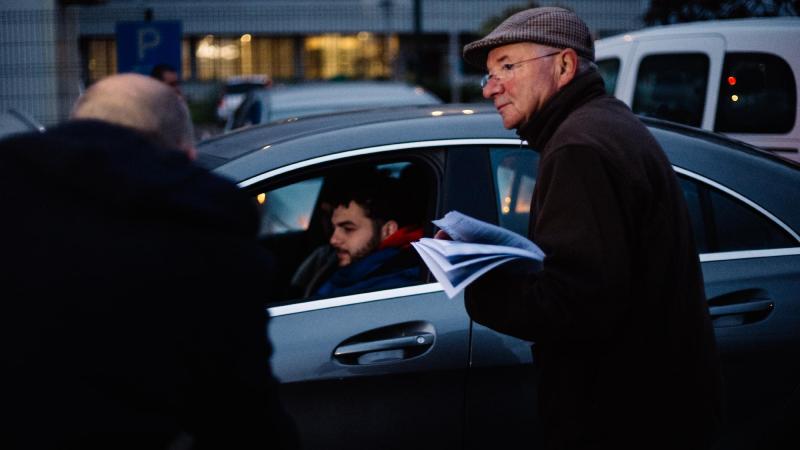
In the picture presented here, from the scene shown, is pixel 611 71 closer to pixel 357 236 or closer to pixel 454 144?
pixel 357 236

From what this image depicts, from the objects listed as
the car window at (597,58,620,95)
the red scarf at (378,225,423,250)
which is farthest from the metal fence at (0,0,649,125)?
the red scarf at (378,225,423,250)

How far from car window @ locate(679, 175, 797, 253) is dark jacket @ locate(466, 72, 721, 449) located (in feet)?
3.48

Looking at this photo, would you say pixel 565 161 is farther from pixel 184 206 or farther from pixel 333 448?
pixel 333 448

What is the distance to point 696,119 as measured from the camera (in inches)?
280

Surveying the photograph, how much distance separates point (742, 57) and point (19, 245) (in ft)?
20.9

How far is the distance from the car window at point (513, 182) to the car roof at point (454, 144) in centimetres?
7

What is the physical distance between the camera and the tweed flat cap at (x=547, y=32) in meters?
2.37

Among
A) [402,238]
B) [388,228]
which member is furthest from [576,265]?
[388,228]

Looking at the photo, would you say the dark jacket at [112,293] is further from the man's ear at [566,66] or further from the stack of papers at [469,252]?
the man's ear at [566,66]

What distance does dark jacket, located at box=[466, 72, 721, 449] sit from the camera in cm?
212

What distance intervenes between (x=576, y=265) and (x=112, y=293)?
3.39ft

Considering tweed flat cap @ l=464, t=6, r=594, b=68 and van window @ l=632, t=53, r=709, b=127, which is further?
van window @ l=632, t=53, r=709, b=127

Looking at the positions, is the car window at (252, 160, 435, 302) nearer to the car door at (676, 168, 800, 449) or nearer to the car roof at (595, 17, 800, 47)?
the car door at (676, 168, 800, 449)

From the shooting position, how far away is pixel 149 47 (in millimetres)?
9297
